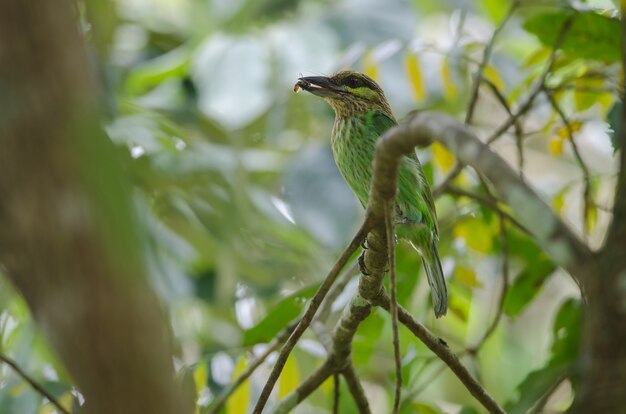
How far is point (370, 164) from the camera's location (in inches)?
144

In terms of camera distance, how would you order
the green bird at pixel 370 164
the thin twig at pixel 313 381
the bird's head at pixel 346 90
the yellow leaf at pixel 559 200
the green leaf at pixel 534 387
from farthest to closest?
the bird's head at pixel 346 90, the yellow leaf at pixel 559 200, the green bird at pixel 370 164, the green leaf at pixel 534 387, the thin twig at pixel 313 381

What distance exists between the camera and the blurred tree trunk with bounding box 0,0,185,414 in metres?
1.15

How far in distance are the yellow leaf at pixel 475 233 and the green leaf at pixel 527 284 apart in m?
0.29

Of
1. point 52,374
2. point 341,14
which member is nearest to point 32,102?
point 52,374

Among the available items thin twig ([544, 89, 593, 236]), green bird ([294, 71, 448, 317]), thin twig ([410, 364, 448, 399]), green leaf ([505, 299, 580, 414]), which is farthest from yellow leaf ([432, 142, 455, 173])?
thin twig ([410, 364, 448, 399])

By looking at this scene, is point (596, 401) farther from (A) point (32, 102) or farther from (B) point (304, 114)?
(B) point (304, 114)

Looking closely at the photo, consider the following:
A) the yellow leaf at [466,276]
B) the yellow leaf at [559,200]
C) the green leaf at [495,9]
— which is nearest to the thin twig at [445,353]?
the yellow leaf at [466,276]

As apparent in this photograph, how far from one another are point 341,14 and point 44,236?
14.7 feet

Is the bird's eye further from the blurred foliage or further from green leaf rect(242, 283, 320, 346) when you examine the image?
green leaf rect(242, 283, 320, 346)

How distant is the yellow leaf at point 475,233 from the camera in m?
3.93

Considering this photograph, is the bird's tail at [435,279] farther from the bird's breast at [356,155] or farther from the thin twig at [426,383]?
the bird's breast at [356,155]

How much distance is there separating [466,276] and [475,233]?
0.65ft

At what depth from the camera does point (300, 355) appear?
3.48m

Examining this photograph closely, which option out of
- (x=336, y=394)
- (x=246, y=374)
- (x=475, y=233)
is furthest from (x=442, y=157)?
(x=246, y=374)
